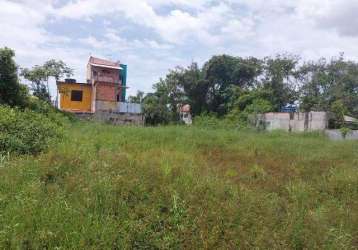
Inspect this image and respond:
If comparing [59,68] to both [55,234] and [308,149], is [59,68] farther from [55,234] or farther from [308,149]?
[55,234]

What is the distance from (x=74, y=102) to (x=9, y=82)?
15494 mm

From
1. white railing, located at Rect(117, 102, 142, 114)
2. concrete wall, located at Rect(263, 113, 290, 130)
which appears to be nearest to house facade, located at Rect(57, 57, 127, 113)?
white railing, located at Rect(117, 102, 142, 114)

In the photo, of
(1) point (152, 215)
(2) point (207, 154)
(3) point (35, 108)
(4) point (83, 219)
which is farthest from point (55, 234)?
(3) point (35, 108)

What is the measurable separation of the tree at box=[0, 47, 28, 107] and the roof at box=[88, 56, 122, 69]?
15727 mm

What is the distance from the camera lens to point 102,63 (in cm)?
3097

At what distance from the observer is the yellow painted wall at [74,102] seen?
28.8 m

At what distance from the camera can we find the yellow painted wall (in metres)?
28.8

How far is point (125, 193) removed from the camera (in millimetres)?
4770

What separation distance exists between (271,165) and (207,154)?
1.81m

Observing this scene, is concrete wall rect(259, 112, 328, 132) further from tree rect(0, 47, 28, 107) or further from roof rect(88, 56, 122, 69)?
tree rect(0, 47, 28, 107)

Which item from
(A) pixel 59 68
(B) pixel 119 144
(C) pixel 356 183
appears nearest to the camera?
(C) pixel 356 183

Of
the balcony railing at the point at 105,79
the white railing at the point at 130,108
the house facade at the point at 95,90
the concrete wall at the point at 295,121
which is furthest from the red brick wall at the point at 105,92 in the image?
the concrete wall at the point at 295,121

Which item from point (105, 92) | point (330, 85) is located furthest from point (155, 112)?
point (330, 85)

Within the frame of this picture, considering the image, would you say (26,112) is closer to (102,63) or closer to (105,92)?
(105,92)
